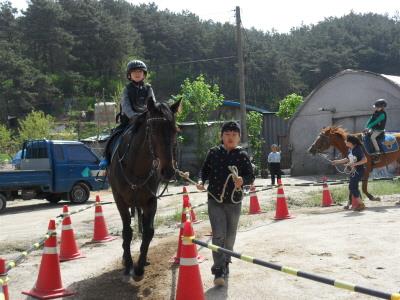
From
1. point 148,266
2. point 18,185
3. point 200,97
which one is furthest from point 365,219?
point 200,97

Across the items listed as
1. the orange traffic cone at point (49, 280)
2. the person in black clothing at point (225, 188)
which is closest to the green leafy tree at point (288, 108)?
the person in black clothing at point (225, 188)

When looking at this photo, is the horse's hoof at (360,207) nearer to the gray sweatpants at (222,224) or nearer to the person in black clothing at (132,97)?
the gray sweatpants at (222,224)

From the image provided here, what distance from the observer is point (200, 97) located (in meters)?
30.3

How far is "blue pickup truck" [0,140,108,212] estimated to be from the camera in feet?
56.4

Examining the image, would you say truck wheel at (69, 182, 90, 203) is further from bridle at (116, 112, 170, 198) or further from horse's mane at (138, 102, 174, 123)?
horse's mane at (138, 102, 174, 123)

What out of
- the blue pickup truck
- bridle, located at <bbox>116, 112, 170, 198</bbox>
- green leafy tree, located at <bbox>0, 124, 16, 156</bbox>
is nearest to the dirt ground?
bridle, located at <bbox>116, 112, 170, 198</bbox>

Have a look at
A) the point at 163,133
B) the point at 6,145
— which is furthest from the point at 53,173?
the point at 6,145

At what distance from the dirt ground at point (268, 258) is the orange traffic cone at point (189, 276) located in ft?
1.84

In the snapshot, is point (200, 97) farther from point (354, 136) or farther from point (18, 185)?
point (354, 136)

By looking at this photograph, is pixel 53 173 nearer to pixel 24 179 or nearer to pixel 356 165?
pixel 24 179

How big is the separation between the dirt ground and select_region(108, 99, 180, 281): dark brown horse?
0.58 m

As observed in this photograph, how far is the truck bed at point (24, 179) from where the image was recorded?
16625 mm

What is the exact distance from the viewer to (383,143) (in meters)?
13.8

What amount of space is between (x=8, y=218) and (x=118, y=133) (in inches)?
374
